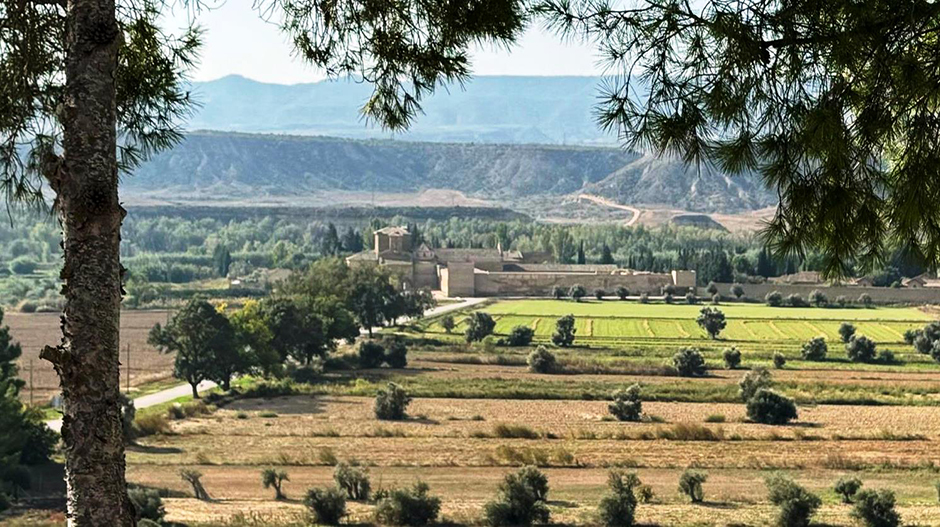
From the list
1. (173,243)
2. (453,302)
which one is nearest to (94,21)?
(453,302)

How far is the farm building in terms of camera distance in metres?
80.1

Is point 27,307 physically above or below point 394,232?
below

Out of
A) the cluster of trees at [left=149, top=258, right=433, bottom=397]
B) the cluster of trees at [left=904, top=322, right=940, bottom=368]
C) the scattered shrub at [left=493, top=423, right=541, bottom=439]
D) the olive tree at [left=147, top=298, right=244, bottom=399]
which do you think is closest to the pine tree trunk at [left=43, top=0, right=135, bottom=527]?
the scattered shrub at [left=493, top=423, right=541, bottom=439]

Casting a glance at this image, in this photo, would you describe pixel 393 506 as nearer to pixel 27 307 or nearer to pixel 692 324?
pixel 692 324

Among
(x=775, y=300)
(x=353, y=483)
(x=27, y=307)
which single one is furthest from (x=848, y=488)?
(x=27, y=307)

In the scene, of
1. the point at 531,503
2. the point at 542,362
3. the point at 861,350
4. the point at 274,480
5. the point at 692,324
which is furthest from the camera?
the point at 692,324

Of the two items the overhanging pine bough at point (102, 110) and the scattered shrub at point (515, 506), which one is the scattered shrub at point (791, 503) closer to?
the scattered shrub at point (515, 506)

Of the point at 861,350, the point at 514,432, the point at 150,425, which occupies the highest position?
the point at 861,350

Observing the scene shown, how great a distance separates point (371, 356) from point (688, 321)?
2225cm

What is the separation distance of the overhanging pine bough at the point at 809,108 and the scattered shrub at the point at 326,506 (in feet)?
47.4

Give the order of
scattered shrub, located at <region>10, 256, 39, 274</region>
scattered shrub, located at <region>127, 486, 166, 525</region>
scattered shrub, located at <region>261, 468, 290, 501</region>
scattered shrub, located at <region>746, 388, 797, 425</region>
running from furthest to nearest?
scattered shrub, located at <region>10, 256, 39, 274</region> → scattered shrub, located at <region>746, 388, 797, 425</region> → scattered shrub, located at <region>261, 468, 290, 501</region> → scattered shrub, located at <region>127, 486, 166, 525</region>

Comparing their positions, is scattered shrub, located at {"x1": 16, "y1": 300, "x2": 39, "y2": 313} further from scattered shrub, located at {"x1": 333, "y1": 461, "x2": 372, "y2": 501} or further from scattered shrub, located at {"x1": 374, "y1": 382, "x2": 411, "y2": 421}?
scattered shrub, located at {"x1": 333, "y1": 461, "x2": 372, "y2": 501}

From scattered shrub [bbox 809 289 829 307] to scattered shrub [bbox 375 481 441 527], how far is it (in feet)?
178

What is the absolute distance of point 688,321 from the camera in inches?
2394
